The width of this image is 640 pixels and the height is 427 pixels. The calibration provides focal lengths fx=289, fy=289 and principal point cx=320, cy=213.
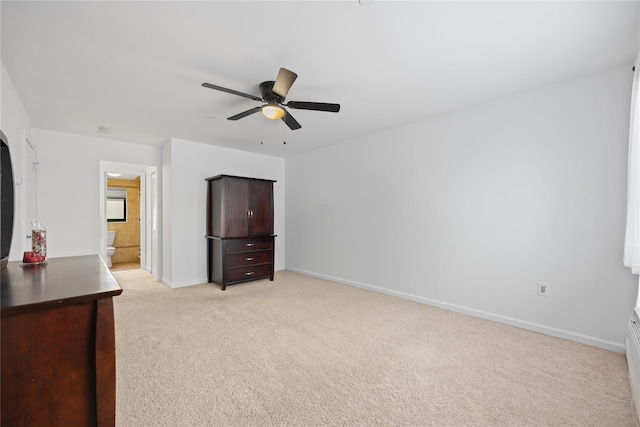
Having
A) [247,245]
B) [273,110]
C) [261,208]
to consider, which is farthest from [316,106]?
[247,245]

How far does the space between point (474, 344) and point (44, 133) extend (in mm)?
5855

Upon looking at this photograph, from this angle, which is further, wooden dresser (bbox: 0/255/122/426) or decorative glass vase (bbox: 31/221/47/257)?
decorative glass vase (bbox: 31/221/47/257)

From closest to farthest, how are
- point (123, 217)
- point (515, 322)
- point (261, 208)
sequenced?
point (515, 322)
point (261, 208)
point (123, 217)

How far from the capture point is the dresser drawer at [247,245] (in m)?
4.54

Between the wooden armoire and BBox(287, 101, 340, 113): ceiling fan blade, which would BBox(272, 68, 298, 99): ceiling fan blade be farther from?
the wooden armoire

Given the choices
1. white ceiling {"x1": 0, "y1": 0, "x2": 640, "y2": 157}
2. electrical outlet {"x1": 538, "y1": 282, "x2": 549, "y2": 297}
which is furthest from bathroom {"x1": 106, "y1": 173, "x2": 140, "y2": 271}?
electrical outlet {"x1": 538, "y1": 282, "x2": 549, "y2": 297}

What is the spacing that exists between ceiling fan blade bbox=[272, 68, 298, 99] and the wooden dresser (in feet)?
5.68

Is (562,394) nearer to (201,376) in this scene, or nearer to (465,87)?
(201,376)

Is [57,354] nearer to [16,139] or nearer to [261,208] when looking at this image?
[16,139]

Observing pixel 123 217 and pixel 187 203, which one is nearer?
pixel 187 203

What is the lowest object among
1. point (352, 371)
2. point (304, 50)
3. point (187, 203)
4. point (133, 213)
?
point (352, 371)

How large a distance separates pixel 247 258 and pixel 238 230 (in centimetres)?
48

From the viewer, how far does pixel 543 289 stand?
2.79 metres

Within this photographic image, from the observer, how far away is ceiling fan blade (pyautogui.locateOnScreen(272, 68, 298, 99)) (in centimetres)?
212
